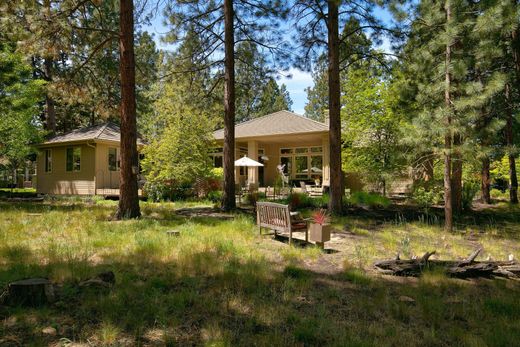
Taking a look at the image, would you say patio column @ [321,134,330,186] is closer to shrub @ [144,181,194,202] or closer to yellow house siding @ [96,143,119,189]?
shrub @ [144,181,194,202]

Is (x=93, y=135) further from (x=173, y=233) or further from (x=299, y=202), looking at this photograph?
(x=173, y=233)

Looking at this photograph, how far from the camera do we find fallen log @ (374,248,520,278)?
206 inches

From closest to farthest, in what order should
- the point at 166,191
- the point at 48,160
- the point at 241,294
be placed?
the point at 241,294, the point at 166,191, the point at 48,160

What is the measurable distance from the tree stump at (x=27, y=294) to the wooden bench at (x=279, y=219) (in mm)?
4158

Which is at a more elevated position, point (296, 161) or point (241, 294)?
point (296, 161)

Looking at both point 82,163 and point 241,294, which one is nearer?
point 241,294

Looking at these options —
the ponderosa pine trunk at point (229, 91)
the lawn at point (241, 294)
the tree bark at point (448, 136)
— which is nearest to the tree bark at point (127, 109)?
the lawn at point (241, 294)

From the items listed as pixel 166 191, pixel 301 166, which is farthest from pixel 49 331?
pixel 301 166

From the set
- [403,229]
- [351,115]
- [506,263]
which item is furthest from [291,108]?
[506,263]

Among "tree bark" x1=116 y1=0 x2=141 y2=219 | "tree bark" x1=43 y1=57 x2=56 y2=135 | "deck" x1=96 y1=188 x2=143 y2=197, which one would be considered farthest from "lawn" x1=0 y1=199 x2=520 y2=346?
"tree bark" x1=43 y1=57 x2=56 y2=135

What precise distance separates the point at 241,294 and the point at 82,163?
61.8 feet

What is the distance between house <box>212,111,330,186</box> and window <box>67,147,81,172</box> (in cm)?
770

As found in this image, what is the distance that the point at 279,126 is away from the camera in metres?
21.3

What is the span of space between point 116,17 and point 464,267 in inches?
992
